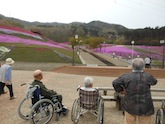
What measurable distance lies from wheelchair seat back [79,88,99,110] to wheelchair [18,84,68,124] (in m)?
0.65

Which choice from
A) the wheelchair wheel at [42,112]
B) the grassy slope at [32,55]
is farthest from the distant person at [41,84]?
the grassy slope at [32,55]

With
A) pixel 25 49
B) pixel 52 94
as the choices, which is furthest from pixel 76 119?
pixel 25 49

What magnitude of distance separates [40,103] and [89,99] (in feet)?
3.43

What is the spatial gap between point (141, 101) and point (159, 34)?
5940 centimetres

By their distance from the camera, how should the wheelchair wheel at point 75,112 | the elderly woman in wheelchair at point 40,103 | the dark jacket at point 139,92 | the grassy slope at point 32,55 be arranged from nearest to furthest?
the dark jacket at point 139,92, the elderly woman in wheelchair at point 40,103, the wheelchair wheel at point 75,112, the grassy slope at point 32,55

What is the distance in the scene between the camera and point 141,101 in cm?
328

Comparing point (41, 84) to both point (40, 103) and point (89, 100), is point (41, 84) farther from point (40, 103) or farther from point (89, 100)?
point (89, 100)

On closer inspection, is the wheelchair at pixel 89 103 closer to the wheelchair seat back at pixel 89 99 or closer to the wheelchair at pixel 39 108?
the wheelchair seat back at pixel 89 99

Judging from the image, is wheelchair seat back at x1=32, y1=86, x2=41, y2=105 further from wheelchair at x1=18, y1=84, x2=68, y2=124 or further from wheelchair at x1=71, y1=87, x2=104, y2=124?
wheelchair at x1=71, y1=87, x2=104, y2=124

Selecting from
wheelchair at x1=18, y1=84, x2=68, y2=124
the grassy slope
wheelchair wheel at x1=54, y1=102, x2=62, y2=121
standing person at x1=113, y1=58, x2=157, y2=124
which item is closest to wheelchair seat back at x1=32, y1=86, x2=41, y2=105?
wheelchair at x1=18, y1=84, x2=68, y2=124

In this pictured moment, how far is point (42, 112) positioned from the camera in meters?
4.81

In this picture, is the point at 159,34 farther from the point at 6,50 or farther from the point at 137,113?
the point at 137,113

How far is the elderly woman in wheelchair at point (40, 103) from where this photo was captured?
15.3ft

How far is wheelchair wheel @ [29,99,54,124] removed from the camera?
4527 millimetres
